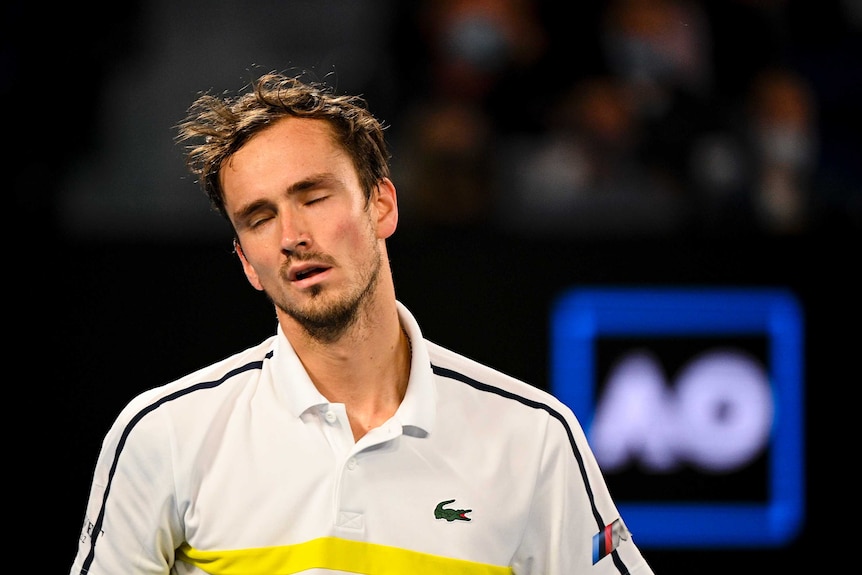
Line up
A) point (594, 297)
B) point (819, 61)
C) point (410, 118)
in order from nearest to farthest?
point (594, 297) → point (410, 118) → point (819, 61)

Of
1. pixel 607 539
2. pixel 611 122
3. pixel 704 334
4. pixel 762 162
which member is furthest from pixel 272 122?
pixel 762 162

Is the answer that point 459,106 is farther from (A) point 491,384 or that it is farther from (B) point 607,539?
(B) point 607,539

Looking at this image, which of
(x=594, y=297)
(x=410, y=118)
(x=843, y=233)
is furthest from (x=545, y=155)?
(x=843, y=233)

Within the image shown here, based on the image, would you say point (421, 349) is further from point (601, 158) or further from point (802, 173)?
point (802, 173)

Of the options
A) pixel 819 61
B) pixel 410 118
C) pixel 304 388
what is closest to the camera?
pixel 304 388

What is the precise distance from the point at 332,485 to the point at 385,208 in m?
0.60

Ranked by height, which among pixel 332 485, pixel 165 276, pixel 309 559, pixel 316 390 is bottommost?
pixel 309 559

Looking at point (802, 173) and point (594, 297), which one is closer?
point (594, 297)

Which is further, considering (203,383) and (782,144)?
(782,144)

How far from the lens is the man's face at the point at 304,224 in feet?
7.65

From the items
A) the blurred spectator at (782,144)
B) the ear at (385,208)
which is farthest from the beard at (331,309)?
the blurred spectator at (782,144)

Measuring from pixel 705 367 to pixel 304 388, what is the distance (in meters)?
2.25

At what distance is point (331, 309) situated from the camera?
2352mm

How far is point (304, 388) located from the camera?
237 centimetres
